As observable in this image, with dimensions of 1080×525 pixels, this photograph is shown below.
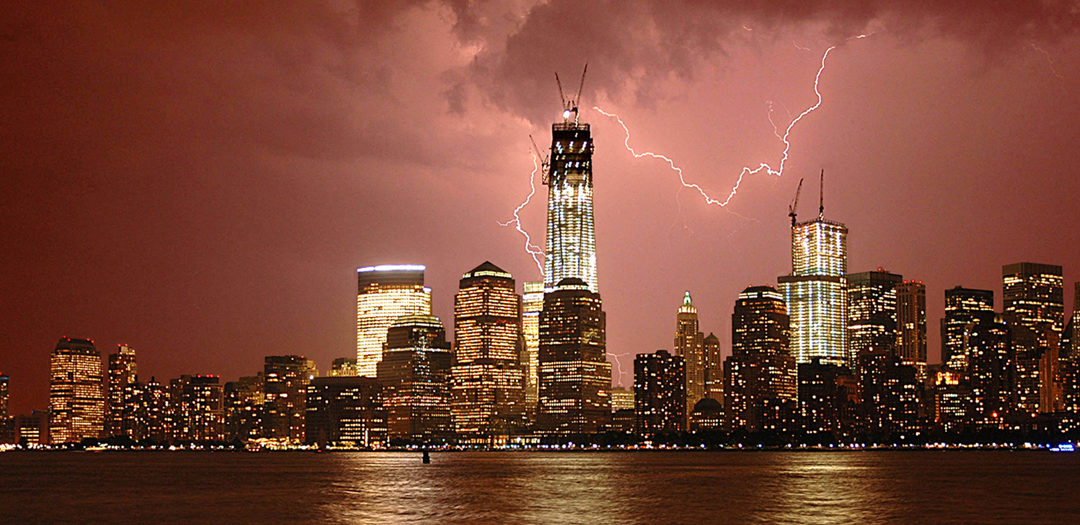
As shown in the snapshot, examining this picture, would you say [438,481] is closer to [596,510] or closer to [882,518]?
[596,510]

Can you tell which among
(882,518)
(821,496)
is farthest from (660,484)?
(882,518)

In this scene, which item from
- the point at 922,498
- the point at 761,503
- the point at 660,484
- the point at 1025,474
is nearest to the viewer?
the point at 761,503

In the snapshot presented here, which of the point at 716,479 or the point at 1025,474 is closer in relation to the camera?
the point at 716,479

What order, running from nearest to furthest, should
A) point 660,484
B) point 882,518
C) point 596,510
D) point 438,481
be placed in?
point 882,518 < point 596,510 < point 660,484 < point 438,481

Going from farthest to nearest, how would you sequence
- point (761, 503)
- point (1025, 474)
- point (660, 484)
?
point (1025, 474) < point (660, 484) < point (761, 503)

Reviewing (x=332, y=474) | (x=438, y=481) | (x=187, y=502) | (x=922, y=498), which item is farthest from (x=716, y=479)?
(x=187, y=502)

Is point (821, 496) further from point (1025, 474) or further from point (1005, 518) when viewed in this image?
point (1025, 474)

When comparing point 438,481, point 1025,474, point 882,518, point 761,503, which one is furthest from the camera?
point 1025,474

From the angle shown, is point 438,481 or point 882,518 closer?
point 882,518
